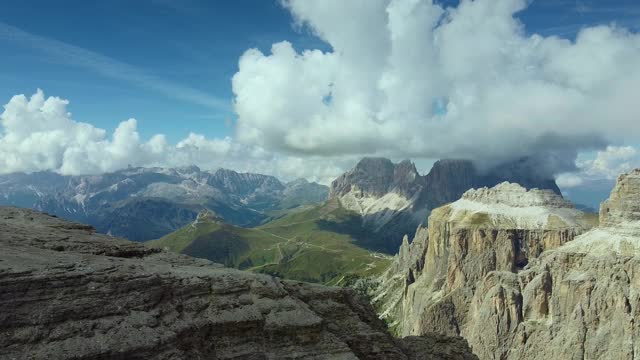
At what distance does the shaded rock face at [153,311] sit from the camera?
34.9 metres

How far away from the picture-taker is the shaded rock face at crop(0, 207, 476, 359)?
1373 inches

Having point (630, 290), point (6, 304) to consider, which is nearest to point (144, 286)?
point (6, 304)

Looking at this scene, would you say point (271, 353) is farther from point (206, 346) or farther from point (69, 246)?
point (69, 246)

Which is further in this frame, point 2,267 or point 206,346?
point 206,346

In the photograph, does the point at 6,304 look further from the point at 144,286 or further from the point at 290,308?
the point at 290,308

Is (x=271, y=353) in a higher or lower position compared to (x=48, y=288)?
lower

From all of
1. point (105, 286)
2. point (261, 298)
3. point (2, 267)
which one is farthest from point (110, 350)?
point (261, 298)

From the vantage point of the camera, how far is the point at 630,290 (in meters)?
179

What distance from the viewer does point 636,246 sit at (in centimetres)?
19925

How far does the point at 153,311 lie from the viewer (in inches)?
1556

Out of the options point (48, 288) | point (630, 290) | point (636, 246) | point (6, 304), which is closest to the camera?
A: point (6, 304)

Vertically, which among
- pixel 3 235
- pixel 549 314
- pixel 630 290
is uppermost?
pixel 3 235

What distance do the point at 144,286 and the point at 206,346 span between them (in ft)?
24.5

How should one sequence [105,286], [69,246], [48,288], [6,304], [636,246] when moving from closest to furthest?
[6,304] → [48,288] → [105,286] → [69,246] → [636,246]
